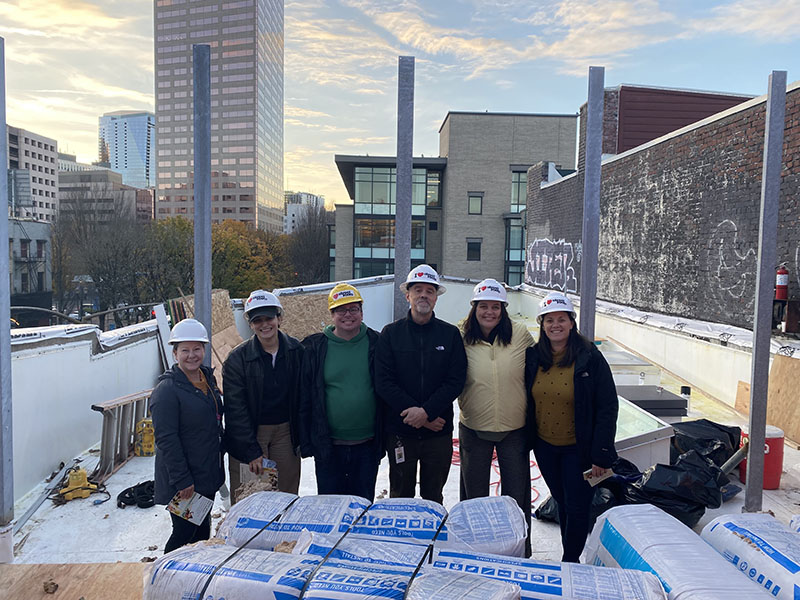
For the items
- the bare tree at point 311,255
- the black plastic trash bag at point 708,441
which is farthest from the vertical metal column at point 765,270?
the bare tree at point 311,255

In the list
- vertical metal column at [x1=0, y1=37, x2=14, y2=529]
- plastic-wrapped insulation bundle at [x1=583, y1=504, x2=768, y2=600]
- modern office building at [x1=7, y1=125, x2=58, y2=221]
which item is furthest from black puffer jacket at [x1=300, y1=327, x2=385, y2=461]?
modern office building at [x1=7, y1=125, x2=58, y2=221]

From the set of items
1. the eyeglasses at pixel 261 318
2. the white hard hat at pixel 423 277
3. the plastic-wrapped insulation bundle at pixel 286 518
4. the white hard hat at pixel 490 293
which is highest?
the white hard hat at pixel 423 277

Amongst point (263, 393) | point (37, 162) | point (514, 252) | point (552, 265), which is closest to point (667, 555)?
point (263, 393)

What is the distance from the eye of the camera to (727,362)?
8258mm

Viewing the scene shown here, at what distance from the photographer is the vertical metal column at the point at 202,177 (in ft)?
14.8

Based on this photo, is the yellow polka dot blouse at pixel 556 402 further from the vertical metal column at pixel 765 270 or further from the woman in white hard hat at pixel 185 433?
the woman in white hard hat at pixel 185 433

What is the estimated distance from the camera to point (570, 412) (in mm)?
3383

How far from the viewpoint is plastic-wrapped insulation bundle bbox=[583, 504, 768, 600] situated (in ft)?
6.44

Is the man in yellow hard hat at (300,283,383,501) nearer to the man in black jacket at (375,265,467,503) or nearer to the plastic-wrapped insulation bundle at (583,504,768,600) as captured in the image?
the man in black jacket at (375,265,467,503)

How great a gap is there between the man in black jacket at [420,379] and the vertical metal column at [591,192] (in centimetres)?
157

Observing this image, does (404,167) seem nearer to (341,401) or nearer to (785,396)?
(341,401)

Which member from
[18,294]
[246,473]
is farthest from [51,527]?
[18,294]

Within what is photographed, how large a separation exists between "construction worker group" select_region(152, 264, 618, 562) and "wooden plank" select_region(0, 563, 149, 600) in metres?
0.42

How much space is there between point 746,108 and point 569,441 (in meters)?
8.54
